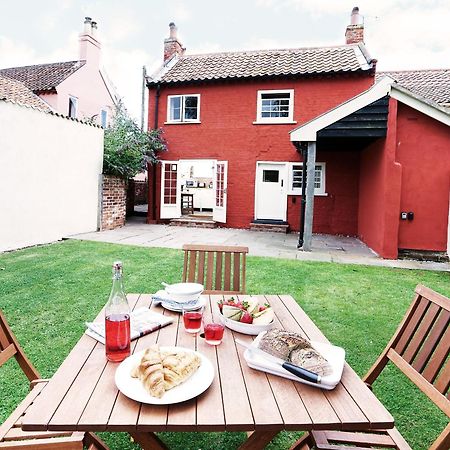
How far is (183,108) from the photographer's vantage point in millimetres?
13258

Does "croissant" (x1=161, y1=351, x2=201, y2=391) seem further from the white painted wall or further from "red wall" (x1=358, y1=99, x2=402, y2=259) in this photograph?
the white painted wall

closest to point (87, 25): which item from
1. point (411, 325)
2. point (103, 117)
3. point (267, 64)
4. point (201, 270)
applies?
A: point (103, 117)

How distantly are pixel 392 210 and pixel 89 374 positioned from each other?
7784 mm

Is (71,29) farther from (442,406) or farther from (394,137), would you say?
(442,406)

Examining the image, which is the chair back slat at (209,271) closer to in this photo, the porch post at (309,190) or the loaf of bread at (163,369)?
the loaf of bread at (163,369)

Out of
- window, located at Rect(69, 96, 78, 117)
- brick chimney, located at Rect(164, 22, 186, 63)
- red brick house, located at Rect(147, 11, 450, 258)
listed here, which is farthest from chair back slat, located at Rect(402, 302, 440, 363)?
window, located at Rect(69, 96, 78, 117)

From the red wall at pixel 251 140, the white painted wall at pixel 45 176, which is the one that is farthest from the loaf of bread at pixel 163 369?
the red wall at pixel 251 140

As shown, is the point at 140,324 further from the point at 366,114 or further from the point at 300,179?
the point at 300,179

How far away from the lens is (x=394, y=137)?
8.02 m

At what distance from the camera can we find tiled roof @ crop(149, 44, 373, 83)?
1186 centimetres

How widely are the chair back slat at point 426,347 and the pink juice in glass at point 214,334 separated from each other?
92 cm

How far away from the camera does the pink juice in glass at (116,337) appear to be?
1.53 meters

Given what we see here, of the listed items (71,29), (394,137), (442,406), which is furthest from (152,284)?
(71,29)

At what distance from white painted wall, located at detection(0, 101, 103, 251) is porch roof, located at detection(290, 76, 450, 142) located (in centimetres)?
570
